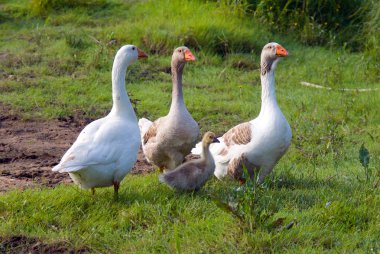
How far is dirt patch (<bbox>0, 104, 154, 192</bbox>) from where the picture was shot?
735 cm

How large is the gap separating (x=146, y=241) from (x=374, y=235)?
5.41 feet

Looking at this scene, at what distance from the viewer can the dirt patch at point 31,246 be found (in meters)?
5.62

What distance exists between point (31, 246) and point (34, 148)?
2.71 meters

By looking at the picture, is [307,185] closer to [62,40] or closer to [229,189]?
[229,189]

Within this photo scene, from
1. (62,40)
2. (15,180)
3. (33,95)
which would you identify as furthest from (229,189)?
(62,40)

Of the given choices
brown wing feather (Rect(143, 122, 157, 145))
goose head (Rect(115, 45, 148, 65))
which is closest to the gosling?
brown wing feather (Rect(143, 122, 157, 145))

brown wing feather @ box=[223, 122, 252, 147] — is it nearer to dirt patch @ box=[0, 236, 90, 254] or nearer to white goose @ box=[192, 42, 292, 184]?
white goose @ box=[192, 42, 292, 184]

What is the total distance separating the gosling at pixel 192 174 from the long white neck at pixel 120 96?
25.0 inches

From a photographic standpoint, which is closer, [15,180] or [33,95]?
[15,180]

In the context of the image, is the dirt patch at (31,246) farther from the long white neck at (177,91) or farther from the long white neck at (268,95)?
the long white neck at (268,95)

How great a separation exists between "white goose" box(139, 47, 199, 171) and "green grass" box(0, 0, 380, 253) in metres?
0.21

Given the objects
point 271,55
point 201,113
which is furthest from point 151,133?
point 201,113

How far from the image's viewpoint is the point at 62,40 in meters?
11.7

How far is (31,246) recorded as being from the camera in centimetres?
567
